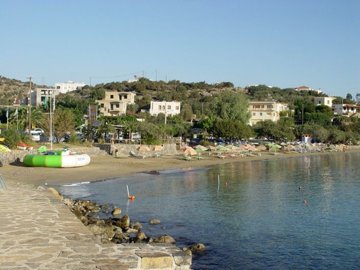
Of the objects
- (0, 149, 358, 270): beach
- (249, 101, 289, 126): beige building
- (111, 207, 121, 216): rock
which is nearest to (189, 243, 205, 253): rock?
(0, 149, 358, 270): beach

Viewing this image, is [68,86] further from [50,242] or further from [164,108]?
[50,242]

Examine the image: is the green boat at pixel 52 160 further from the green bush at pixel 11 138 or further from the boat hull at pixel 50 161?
the green bush at pixel 11 138

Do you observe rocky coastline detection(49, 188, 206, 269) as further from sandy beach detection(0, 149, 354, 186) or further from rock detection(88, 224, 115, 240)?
sandy beach detection(0, 149, 354, 186)

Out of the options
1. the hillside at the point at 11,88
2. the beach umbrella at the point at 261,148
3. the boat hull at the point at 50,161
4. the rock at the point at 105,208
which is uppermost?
the hillside at the point at 11,88

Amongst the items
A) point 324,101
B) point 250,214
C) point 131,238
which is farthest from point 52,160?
point 324,101

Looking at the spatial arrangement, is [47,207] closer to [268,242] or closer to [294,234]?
[268,242]

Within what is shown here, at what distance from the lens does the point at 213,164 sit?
57.0 meters

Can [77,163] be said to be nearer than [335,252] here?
No

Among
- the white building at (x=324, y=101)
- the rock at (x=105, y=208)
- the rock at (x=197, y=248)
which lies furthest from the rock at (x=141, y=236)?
the white building at (x=324, y=101)

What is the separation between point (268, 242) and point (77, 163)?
25176 millimetres

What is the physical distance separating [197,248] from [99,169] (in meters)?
26.0

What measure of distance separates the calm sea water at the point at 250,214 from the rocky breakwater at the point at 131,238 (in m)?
0.99

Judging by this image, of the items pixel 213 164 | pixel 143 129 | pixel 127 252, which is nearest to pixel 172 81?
pixel 143 129

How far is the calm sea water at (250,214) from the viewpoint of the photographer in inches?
698
